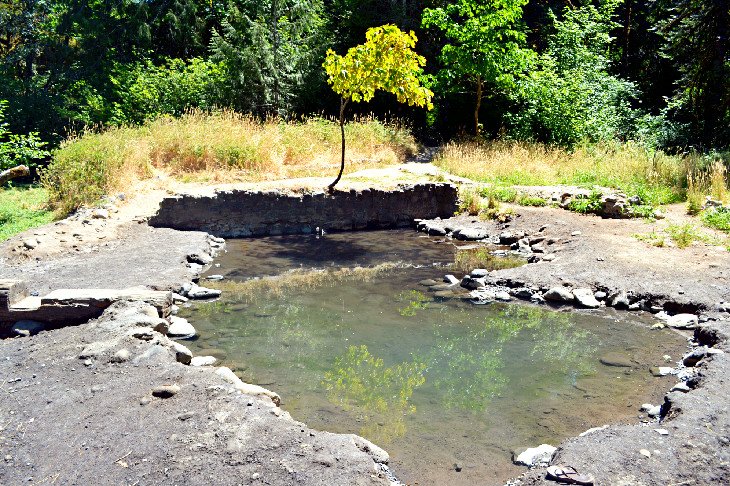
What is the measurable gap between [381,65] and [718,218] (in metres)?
7.70

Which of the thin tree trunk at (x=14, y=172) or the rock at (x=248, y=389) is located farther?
the thin tree trunk at (x=14, y=172)

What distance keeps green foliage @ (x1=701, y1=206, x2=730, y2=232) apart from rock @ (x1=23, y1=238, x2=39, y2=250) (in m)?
12.1

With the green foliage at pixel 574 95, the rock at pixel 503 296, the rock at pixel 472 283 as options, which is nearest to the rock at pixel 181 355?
the rock at pixel 503 296

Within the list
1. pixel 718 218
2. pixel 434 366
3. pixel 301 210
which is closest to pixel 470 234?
pixel 301 210

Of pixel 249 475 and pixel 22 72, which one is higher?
pixel 22 72

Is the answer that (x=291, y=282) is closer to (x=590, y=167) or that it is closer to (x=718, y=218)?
(x=718, y=218)

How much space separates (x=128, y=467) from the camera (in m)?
4.64

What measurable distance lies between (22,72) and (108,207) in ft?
42.7

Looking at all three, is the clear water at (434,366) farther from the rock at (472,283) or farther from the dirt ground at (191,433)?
the dirt ground at (191,433)

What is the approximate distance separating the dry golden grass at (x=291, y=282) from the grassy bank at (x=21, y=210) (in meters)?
4.53

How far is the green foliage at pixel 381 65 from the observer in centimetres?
1453

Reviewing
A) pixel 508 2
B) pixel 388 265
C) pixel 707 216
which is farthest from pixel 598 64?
pixel 388 265

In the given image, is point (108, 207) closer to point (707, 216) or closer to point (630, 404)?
point (630, 404)

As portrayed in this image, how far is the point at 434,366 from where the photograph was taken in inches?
291
